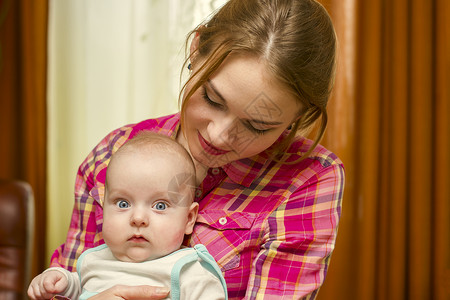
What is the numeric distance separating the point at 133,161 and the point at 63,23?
1832 mm

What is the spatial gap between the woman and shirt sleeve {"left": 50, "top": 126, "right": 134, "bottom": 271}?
1.6 inches

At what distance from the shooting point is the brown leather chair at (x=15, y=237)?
1.67 m

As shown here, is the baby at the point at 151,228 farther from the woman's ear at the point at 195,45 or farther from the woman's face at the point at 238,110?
the woman's ear at the point at 195,45

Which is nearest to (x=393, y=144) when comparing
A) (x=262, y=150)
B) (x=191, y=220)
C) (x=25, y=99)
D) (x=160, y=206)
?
(x=262, y=150)

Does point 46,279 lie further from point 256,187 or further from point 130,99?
point 130,99

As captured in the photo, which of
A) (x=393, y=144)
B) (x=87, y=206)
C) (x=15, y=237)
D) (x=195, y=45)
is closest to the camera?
(x=195, y=45)

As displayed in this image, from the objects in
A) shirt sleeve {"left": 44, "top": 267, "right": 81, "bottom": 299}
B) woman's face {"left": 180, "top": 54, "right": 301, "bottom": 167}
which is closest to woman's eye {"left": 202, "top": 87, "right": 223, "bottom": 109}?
woman's face {"left": 180, "top": 54, "right": 301, "bottom": 167}

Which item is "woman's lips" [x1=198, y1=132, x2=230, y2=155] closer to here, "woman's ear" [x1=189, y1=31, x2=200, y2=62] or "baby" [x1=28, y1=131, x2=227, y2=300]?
"baby" [x1=28, y1=131, x2=227, y2=300]

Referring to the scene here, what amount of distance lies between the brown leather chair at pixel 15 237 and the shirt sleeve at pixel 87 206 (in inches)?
14.5

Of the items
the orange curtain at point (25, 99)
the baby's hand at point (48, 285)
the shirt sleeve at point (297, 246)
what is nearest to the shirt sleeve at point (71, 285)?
the baby's hand at point (48, 285)

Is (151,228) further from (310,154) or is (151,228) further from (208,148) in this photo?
(310,154)

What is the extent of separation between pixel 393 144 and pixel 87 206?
1613 millimetres

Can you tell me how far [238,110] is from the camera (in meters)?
1.08

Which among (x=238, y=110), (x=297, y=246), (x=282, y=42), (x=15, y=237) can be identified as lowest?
(x=15, y=237)
